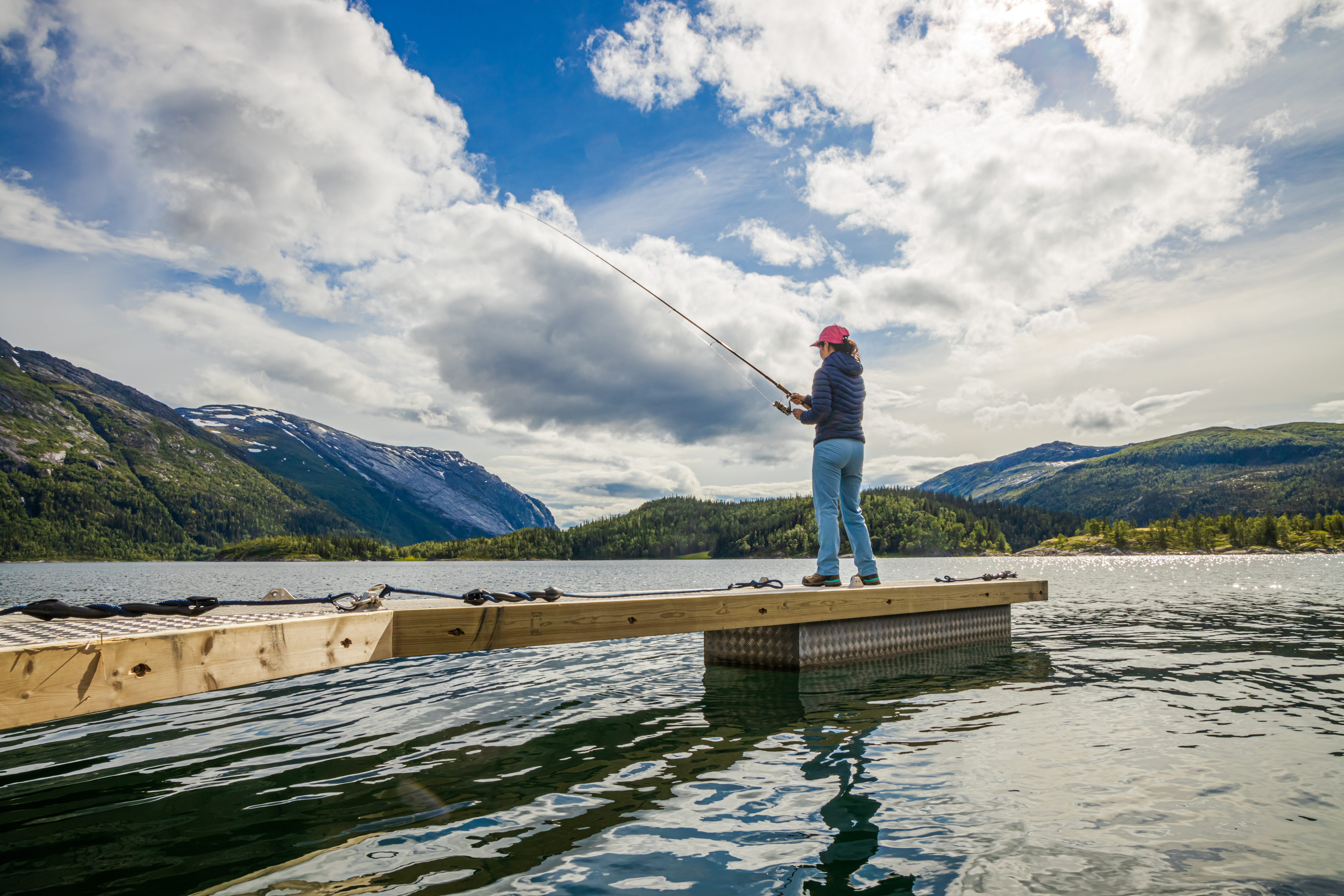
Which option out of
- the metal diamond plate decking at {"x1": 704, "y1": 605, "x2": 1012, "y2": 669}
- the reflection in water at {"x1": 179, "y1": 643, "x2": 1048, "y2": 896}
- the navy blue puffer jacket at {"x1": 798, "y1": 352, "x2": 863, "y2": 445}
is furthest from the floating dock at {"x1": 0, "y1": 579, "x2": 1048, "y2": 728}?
the navy blue puffer jacket at {"x1": 798, "y1": 352, "x2": 863, "y2": 445}

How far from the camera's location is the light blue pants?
8867 mm

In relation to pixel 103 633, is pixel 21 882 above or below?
below

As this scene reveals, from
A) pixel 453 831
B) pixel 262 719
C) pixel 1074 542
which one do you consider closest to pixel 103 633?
pixel 453 831

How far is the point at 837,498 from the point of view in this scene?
8969 mm

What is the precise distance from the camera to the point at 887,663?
9.73 meters

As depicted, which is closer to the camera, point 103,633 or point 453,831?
point 103,633

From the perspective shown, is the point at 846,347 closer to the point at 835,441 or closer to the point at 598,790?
the point at 835,441

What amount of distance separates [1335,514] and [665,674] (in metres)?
189

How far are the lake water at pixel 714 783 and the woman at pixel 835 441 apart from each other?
6.12 feet

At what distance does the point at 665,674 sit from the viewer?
971cm

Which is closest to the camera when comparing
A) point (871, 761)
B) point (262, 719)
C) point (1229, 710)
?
point (871, 761)

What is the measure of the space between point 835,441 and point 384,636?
6.18 metres

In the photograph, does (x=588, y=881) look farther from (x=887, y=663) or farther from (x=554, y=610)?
(x=887, y=663)

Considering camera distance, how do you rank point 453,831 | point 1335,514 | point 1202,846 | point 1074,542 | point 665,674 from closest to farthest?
1. point 1202,846
2. point 453,831
3. point 665,674
4. point 1335,514
5. point 1074,542
